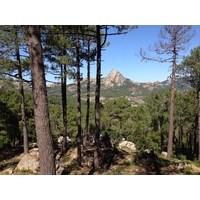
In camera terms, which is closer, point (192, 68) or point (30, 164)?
point (30, 164)

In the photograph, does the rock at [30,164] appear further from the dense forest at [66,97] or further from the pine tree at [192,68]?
the pine tree at [192,68]

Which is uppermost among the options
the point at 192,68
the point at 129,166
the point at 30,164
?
the point at 192,68

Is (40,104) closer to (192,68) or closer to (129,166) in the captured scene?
(129,166)

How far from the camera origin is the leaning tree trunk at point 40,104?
3.43m

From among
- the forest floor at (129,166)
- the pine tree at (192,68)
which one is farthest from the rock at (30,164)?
the pine tree at (192,68)

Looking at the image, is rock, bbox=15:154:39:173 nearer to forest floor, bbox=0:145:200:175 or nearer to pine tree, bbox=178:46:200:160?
forest floor, bbox=0:145:200:175

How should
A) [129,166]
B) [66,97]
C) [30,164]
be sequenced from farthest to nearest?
1. [66,97]
2. [129,166]
3. [30,164]

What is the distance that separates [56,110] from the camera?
37.4 meters

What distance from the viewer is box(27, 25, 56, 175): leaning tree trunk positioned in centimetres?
343

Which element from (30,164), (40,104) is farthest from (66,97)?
(40,104)

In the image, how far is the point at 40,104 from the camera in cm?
344
